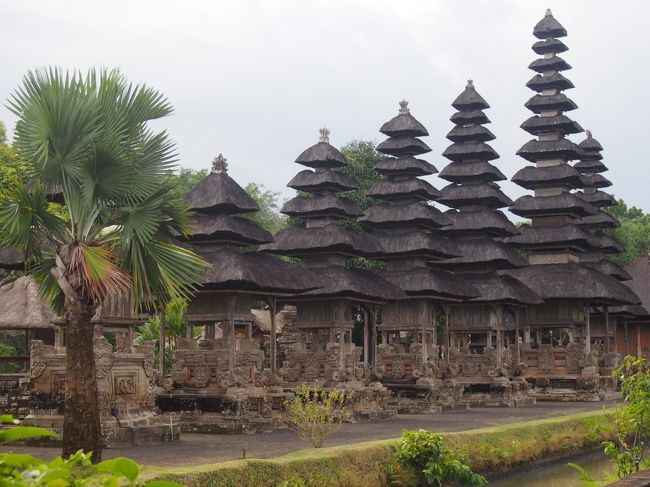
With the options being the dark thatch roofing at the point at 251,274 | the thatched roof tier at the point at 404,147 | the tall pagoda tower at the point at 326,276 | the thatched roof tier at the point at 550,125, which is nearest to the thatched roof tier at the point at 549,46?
the thatched roof tier at the point at 550,125

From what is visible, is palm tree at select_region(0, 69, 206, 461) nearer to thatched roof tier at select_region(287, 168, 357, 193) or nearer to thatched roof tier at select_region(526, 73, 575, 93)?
thatched roof tier at select_region(287, 168, 357, 193)

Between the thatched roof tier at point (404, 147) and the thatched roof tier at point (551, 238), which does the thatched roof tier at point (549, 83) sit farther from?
the thatched roof tier at point (404, 147)

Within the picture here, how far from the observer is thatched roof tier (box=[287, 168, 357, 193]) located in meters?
32.1

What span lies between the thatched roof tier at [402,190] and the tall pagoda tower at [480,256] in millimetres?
3271

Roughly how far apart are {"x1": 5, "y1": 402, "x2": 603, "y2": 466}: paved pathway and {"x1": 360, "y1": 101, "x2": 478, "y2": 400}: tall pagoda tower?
8.91ft

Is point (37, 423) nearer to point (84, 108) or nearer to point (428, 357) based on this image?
point (84, 108)

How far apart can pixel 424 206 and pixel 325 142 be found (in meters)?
5.41

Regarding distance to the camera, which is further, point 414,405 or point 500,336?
point 500,336

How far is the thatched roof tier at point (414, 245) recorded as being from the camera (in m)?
34.8

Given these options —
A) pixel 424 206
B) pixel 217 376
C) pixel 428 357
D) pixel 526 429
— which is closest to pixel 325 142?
pixel 424 206

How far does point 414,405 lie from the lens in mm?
32344

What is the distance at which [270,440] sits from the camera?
850 inches

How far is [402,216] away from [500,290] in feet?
16.2

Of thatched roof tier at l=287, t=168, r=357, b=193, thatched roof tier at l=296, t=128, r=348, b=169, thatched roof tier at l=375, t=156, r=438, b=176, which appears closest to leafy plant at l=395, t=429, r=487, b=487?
thatched roof tier at l=287, t=168, r=357, b=193
